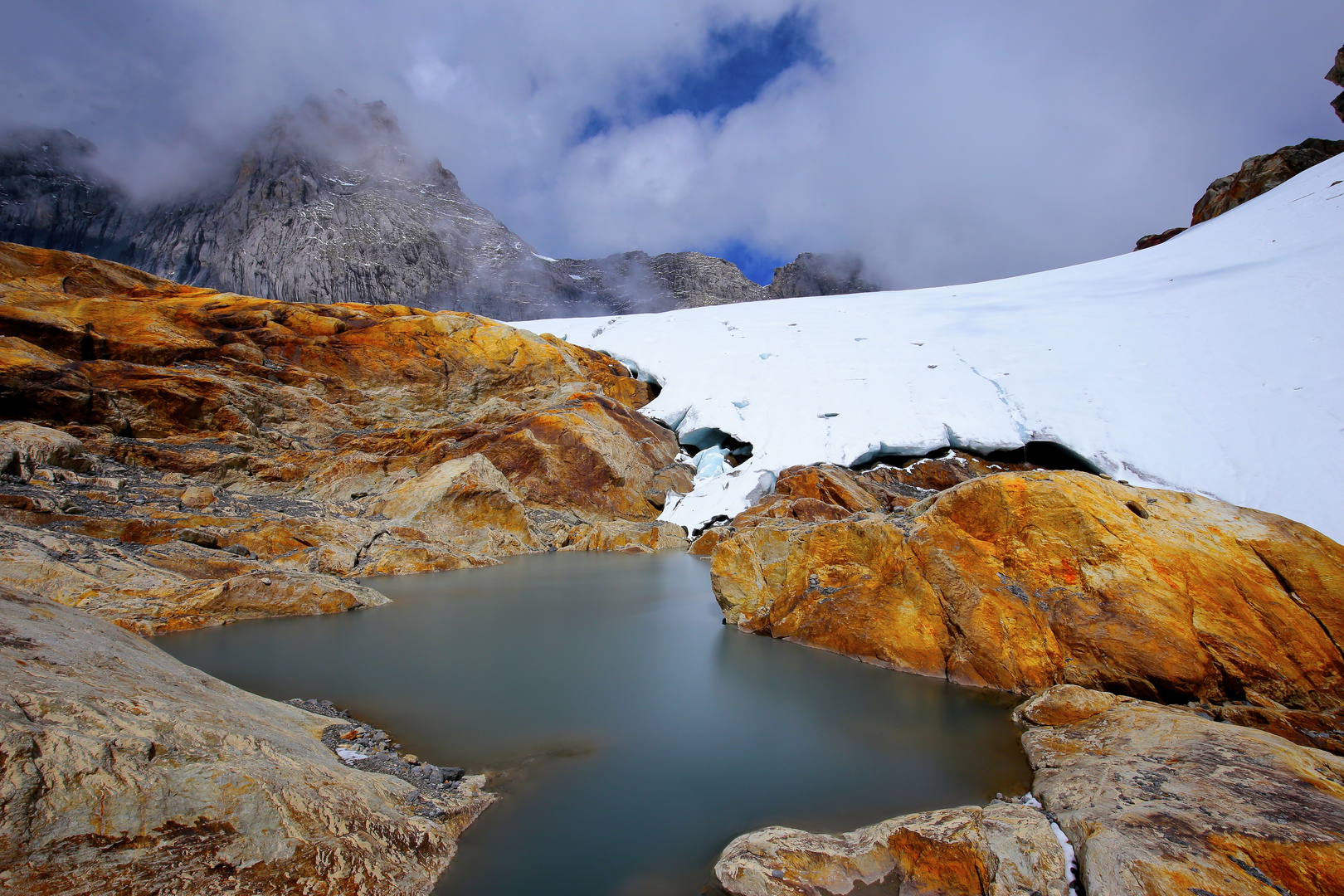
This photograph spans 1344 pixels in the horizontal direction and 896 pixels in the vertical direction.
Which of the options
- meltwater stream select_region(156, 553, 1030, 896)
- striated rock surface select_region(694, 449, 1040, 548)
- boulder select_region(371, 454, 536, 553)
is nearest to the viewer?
meltwater stream select_region(156, 553, 1030, 896)

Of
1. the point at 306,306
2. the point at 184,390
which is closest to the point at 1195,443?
the point at 184,390

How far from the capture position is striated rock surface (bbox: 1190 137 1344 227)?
27.9 metres

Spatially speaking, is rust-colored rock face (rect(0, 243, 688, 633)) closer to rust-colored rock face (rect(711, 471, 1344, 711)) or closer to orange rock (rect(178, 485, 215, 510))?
orange rock (rect(178, 485, 215, 510))

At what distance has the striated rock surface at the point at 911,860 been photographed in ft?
8.48

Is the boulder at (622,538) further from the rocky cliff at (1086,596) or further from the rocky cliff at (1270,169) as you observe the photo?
the rocky cliff at (1270,169)

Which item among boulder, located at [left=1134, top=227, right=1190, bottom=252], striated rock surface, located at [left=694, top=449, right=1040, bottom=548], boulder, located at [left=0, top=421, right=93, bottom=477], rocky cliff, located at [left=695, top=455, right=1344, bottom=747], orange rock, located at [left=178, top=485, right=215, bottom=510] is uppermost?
boulder, located at [left=1134, top=227, right=1190, bottom=252]

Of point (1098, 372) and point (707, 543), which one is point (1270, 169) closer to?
point (1098, 372)

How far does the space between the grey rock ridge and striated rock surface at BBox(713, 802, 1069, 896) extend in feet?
145

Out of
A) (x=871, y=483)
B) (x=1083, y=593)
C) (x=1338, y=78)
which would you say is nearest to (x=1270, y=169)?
(x=1338, y=78)

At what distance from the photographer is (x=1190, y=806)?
8.93 feet

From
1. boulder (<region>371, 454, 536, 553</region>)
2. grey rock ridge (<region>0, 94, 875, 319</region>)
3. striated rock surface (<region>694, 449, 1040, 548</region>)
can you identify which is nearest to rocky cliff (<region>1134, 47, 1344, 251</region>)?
striated rock surface (<region>694, 449, 1040, 548</region>)

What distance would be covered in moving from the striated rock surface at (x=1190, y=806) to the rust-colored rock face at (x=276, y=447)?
849 centimetres

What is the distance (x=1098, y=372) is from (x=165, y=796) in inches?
834

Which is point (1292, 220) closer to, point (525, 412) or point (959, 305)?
point (959, 305)
